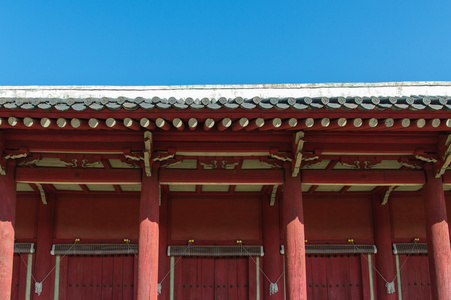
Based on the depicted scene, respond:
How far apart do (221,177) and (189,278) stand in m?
3.24

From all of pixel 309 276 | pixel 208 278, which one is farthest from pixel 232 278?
pixel 309 276

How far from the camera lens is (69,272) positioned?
Result: 10.3 meters

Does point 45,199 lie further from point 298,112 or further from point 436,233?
point 436,233

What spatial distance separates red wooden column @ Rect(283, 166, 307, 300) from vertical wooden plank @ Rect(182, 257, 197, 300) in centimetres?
325

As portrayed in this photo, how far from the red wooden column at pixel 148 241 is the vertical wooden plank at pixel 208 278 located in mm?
2945

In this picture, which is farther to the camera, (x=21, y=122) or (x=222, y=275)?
(x=222, y=275)

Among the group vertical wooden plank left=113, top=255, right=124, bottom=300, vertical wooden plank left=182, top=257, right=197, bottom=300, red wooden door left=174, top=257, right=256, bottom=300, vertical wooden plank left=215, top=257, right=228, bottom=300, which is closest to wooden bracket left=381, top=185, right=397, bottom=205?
red wooden door left=174, top=257, right=256, bottom=300

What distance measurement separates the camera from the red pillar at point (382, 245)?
10422 mm

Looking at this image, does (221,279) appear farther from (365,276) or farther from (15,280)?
(15,280)

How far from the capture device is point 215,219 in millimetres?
10648

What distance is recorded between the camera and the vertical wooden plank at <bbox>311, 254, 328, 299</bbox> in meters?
10.5

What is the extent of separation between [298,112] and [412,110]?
1523 millimetres

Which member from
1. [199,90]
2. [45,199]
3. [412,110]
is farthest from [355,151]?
[45,199]

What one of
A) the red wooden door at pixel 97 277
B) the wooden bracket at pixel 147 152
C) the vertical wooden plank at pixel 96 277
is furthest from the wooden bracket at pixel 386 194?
the vertical wooden plank at pixel 96 277
